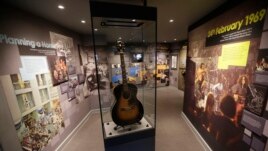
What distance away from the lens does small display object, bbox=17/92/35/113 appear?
5.20 feet

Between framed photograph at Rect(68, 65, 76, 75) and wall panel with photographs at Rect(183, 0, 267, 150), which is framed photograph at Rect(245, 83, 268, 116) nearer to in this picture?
wall panel with photographs at Rect(183, 0, 267, 150)

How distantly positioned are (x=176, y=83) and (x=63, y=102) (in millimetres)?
5838

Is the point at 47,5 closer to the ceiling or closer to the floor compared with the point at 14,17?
closer to the ceiling

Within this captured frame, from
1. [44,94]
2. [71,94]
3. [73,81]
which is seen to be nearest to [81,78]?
[73,81]

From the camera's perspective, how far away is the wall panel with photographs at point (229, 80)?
1279mm

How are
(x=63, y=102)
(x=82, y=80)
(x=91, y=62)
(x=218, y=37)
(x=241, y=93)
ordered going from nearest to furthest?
(x=241, y=93) < (x=218, y=37) < (x=63, y=102) < (x=82, y=80) < (x=91, y=62)

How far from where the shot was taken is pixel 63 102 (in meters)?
2.45

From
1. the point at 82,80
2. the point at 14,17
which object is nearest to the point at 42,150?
the point at 82,80

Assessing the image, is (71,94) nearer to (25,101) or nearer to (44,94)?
(44,94)

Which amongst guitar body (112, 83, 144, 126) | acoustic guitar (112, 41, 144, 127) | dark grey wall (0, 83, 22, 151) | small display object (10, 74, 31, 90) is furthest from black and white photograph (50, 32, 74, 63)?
guitar body (112, 83, 144, 126)

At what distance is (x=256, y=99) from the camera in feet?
4.13

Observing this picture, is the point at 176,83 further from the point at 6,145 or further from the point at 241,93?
the point at 6,145

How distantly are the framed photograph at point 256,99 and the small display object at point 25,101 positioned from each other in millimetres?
2884

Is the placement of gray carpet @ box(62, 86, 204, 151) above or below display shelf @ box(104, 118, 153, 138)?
below
